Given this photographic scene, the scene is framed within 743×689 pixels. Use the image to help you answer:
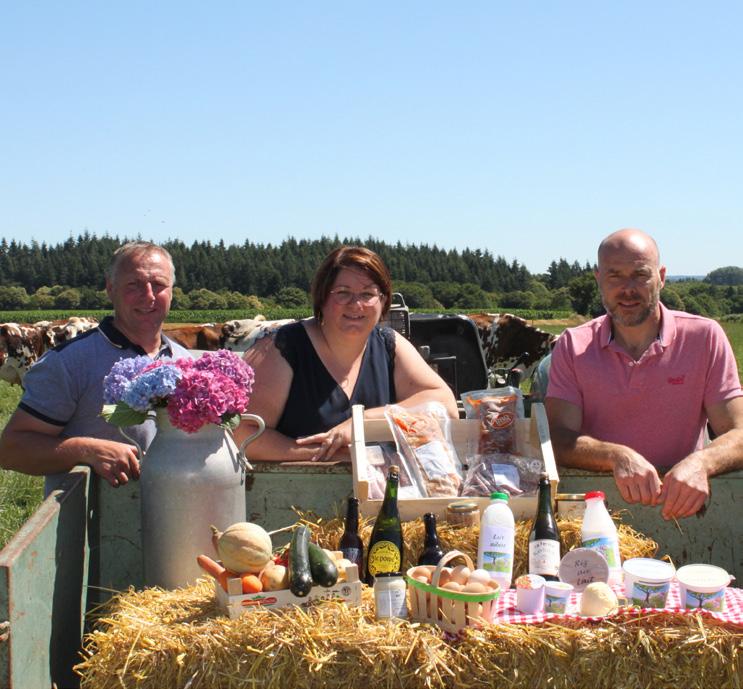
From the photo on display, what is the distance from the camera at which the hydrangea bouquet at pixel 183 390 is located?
2627 millimetres

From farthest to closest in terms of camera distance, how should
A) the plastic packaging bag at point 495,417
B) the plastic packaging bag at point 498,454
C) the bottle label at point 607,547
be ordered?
1. the plastic packaging bag at point 495,417
2. the plastic packaging bag at point 498,454
3. the bottle label at point 607,547

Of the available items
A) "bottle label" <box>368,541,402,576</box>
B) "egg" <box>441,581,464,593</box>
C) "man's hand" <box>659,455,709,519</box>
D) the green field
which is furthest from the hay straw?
the green field

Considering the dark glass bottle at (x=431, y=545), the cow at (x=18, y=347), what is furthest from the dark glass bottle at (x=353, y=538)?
the cow at (x=18, y=347)

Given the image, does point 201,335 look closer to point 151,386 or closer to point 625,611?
point 151,386

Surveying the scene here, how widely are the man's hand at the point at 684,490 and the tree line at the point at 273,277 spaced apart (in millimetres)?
60325

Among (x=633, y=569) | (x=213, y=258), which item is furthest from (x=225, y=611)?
(x=213, y=258)

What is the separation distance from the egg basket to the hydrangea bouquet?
816mm

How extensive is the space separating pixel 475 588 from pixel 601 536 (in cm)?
64

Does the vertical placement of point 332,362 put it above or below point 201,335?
below

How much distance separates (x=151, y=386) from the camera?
2.64 metres

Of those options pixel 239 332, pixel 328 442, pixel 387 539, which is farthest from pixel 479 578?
pixel 239 332

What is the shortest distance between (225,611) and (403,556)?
690 mm

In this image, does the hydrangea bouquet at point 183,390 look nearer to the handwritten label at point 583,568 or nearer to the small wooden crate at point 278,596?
the small wooden crate at point 278,596

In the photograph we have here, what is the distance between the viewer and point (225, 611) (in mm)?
2422
